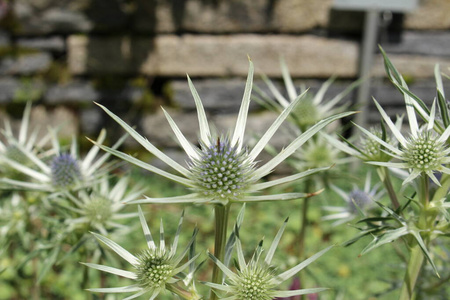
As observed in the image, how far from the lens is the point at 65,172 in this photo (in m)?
0.94

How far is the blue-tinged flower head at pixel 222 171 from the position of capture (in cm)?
62

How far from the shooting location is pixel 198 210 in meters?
2.62

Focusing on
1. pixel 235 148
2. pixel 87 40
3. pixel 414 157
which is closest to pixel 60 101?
pixel 87 40

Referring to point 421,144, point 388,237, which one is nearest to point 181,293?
point 388,237

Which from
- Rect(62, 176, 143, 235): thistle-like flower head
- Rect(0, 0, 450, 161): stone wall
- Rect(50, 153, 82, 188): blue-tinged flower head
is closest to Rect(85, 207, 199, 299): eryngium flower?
Rect(62, 176, 143, 235): thistle-like flower head

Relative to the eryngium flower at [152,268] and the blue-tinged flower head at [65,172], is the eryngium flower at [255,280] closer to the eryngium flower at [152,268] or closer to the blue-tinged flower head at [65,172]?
the eryngium flower at [152,268]

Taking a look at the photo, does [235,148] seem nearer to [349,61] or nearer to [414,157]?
[414,157]

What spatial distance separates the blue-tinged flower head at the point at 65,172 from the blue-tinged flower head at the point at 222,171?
359 millimetres

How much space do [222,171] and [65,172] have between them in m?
0.44

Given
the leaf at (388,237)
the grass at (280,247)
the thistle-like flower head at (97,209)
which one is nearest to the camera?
the leaf at (388,237)

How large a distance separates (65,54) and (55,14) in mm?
231

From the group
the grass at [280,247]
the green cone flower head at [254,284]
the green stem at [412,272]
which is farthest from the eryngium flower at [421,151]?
the grass at [280,247]

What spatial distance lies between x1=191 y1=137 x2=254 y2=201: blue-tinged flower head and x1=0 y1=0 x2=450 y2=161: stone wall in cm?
192

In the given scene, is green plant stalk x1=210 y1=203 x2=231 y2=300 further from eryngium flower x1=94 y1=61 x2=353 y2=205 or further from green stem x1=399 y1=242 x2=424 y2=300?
green stem x1=399 y1=242 x2=424 y2=300
